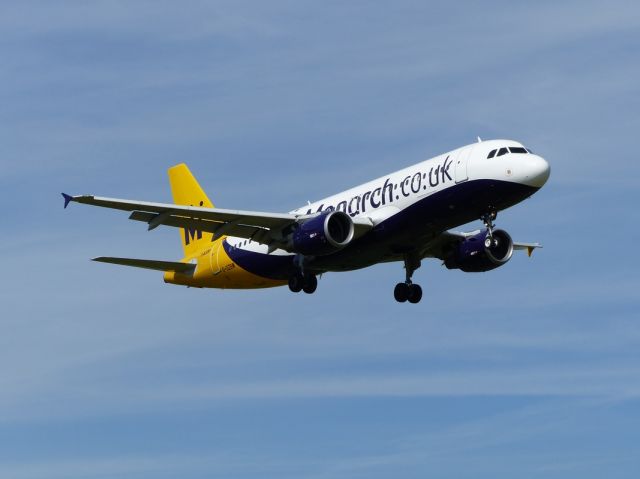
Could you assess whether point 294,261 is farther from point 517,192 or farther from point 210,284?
point 517,192

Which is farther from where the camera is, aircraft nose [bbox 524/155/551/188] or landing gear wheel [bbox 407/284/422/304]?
landing gear wheel [bbox 407/284/422/304]

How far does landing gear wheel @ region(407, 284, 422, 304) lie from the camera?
55.5 meters

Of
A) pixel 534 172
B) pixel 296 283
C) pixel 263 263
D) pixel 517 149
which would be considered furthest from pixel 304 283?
pixel 534 172

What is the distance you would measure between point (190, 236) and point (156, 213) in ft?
37.6

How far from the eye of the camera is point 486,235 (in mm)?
53781

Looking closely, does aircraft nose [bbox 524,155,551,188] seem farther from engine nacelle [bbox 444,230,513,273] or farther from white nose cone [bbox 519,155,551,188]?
engine nacelle [bbox 444,230,513,273]

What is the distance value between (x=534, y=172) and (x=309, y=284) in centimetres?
1087

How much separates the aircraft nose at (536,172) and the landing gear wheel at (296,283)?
35.2 ft

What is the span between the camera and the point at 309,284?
53719 mm

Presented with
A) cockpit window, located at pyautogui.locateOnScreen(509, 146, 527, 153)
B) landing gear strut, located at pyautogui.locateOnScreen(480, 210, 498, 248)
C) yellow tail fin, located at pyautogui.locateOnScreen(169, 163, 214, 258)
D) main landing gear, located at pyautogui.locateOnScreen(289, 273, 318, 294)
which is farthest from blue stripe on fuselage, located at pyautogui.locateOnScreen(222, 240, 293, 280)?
cockpit window, located at pyautogui.locateOnScreen(509, 146, 527, 153)

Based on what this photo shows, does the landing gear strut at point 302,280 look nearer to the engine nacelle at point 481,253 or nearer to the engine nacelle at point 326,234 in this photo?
the engine nacelle at point 326,234

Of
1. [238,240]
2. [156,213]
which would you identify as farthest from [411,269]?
[156,213]

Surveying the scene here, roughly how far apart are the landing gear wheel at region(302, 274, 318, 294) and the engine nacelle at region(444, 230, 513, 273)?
230 inches

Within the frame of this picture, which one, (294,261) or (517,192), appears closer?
(517,192)
